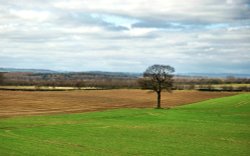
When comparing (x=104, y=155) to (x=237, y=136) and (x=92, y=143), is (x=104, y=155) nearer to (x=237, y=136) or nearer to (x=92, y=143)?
(x=92, y=143)

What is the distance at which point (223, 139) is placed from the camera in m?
41.1

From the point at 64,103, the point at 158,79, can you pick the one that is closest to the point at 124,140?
the point at 158,79

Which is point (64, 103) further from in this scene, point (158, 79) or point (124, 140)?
point (124, 140)

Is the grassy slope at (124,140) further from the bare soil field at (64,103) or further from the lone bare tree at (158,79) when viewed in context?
the lone bare tree at (158,79)

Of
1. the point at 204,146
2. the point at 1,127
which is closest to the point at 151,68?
the point at 1,127

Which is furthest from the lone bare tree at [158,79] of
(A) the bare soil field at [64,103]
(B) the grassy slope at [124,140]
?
(B) the grassy slope at [124,140]

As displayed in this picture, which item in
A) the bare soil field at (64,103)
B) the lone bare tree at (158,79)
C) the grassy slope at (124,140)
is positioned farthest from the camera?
the lone bare tree at (158,79)

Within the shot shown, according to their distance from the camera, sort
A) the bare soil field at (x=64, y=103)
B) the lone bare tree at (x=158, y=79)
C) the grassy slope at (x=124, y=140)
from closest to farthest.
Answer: the grassy slope at (x=124, y=140) < the bare soil field at (x=64, y=103) < the lone bare tree at (x=158, y=79)

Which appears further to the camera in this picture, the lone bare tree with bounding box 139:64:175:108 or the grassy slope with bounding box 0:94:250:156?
the lone bare tree with bounding box 139:64:175:108

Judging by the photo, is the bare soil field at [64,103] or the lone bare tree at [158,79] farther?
the lone bare tree at [158,79]

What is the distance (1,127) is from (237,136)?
26.6 metres

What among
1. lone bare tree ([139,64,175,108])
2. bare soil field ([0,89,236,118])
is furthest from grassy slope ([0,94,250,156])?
lone bare tree ([139,64,175,108])

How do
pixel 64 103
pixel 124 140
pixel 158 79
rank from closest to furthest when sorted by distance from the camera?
1. pixel 124 140
2. pixel 158 79
3. pixel 64 103

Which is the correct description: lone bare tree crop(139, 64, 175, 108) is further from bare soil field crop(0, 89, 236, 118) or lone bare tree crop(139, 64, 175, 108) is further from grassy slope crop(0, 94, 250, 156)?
grassy slope crop(0, 94, 250, 156)
